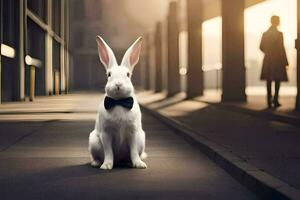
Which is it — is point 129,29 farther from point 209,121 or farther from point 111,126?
point 111,126

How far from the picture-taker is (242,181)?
21.1 feet

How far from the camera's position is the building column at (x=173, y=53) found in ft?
108

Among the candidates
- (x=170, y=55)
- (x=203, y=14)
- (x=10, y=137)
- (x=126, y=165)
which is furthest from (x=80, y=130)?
(x=170, y=55)

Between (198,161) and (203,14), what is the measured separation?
20.8 metres

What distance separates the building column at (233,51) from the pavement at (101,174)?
8.87m

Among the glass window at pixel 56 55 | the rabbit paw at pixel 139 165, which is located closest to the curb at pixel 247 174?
the rabbit paw at pixel 139 165

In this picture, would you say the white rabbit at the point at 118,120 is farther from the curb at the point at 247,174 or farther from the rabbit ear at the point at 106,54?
the curb at the point at 247,174

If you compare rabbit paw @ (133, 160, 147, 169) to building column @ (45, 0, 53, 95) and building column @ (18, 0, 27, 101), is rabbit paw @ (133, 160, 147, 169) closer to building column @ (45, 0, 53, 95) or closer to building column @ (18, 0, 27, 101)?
building column @ (18, 0, 27, 101)

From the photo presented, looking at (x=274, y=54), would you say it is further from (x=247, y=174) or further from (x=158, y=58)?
(x=158, y=58)

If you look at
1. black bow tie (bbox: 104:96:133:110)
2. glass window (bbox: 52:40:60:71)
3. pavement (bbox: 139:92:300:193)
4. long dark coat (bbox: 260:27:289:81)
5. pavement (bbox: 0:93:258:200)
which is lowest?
pavement (bbox: 0:93:258:200)

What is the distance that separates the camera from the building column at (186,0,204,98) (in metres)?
27.0

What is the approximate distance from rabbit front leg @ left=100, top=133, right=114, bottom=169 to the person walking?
8687 millimetres

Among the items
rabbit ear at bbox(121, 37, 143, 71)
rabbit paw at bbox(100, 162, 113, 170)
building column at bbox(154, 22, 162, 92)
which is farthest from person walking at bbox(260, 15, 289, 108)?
building column at bbox(154, 22, 162, 92)

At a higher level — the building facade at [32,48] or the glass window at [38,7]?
the glass window at [38,7]
